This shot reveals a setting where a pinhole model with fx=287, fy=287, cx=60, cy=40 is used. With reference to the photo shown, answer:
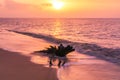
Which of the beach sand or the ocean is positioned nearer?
the beach sand

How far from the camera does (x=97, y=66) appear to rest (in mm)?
13602

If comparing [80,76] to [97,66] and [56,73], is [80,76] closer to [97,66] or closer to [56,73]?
[56,73]

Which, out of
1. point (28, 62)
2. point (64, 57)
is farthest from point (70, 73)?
point (64, 57)

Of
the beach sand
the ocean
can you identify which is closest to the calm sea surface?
the ocean

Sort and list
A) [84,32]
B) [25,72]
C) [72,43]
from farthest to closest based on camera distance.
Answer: [84,32], [72,43], [25,72]

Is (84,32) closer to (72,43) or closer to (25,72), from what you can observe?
(72,43)

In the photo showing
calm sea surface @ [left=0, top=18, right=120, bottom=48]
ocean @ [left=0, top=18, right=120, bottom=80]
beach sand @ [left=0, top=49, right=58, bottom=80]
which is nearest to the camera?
beach sand @ [left=0, top=49, right=58, bottom=80]

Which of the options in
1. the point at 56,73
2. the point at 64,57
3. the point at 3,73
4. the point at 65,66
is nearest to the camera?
the point at 3,73

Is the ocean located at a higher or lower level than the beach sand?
higher

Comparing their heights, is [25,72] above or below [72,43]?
below

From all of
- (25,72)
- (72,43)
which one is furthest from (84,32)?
(25,72)

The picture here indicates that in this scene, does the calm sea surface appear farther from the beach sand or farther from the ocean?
the beach sand

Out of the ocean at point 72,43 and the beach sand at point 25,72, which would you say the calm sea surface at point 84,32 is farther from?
the beach sand at point 25,72

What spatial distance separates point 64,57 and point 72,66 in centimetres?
264
